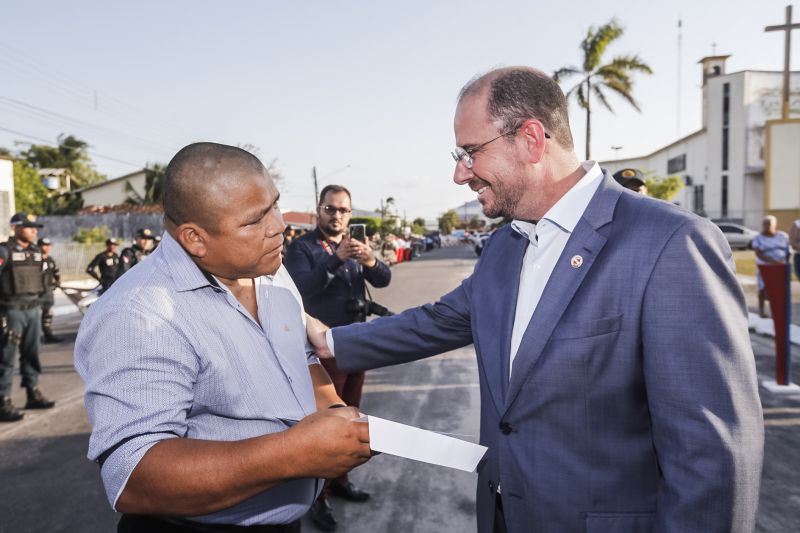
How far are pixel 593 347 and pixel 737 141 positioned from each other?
161 feet

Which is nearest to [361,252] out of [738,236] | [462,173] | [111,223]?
[462,173]

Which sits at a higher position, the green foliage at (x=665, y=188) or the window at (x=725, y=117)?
the window at (x=725, y=117)

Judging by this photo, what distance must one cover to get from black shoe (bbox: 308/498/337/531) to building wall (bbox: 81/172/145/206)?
51789mm

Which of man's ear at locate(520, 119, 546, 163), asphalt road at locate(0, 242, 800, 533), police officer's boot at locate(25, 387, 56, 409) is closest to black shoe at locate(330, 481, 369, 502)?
asphalt road at locate(0, 242, 800, 533)

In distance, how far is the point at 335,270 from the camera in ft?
14.2

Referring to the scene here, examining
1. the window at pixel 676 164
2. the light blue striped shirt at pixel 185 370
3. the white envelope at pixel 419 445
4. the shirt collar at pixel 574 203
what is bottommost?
the white envelope at pixel 419 445

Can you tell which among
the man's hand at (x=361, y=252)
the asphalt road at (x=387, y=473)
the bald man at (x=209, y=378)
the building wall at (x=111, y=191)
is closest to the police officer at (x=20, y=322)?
the asphalt road at (x=387, y=473)

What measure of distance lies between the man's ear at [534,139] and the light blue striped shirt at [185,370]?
105 cm

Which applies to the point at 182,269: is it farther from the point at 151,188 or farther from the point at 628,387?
the point at 151,188

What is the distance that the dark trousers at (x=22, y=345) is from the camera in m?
5.85

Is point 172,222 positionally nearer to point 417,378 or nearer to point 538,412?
point 538,412

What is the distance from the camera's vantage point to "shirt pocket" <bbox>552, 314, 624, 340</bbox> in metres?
1.54

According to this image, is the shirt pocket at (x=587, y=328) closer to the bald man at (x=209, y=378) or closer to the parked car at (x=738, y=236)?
the bald man at (x=209, y=378)

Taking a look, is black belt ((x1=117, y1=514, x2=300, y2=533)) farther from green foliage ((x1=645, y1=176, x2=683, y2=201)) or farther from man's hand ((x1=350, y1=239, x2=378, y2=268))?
green foliage ((x1=645, y1=176, x2=683, y2=201))
